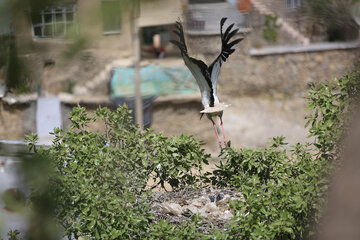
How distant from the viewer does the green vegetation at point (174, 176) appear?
2.79 feet

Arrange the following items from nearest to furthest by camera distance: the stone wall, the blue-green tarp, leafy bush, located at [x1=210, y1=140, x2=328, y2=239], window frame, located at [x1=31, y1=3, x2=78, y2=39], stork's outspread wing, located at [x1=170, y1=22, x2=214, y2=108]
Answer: window frame, located at [x1=31, y1=3, x2=78, y2=39] → leafy bush, located at [x1=210, y1=140, x2=328, y2=239] → stork's outspread wing, located at [x1=170, y1=22, x2=214, y2=108] → the blue-green tarp → the stone wall

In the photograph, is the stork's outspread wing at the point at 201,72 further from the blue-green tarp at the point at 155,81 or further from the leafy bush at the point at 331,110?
the blue-green tarp at the point at 155,81

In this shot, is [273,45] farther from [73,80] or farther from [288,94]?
[73,80]

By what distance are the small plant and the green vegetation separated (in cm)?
375

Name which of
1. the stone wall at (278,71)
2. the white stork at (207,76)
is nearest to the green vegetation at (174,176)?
the white stork at (207,76)

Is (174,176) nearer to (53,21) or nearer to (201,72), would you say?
(201,72)

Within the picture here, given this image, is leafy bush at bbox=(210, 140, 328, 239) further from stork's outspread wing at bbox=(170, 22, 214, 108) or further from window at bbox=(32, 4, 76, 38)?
window at bbox=(32, 4, 76, 38)

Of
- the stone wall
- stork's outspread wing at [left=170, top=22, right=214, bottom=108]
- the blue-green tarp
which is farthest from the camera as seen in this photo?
the stone wall

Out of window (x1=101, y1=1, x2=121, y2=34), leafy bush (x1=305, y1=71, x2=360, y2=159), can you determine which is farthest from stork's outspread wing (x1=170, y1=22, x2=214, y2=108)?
window (x1=101, y1=1, x2=121, y2=34)

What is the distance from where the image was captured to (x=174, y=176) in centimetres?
104

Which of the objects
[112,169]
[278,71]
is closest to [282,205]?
[112,169]

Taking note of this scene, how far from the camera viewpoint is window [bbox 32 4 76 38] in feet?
0.86

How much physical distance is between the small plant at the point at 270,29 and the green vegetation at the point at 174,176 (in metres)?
3.75

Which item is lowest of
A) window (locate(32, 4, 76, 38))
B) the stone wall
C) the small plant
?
the stone wall
